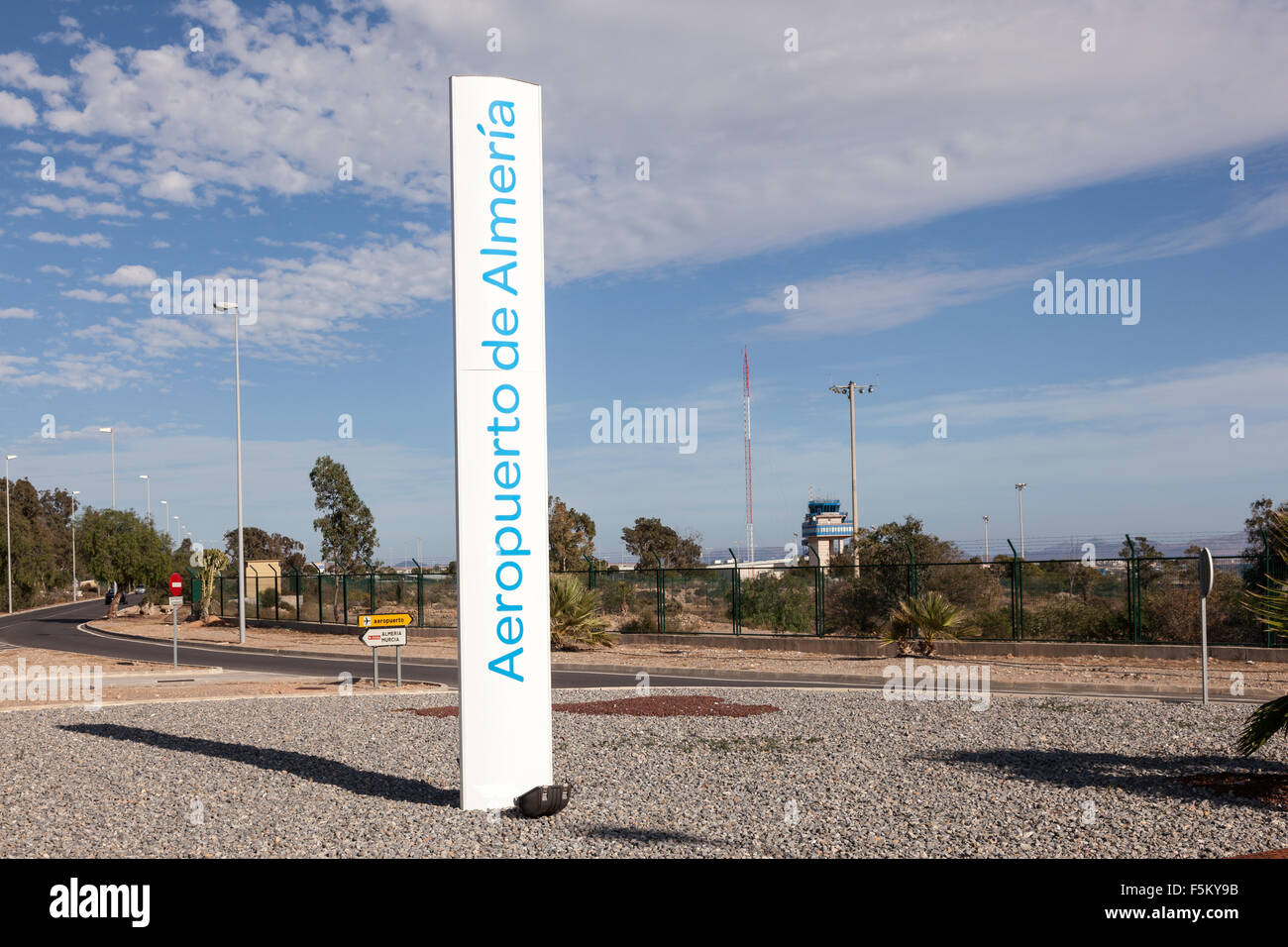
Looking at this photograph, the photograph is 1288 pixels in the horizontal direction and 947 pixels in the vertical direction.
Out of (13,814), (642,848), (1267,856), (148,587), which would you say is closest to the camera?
(1267,856)

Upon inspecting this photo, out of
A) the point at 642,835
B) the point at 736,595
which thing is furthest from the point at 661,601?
the point at 642,835

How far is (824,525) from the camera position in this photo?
8050 cm

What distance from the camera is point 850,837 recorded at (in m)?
6.84

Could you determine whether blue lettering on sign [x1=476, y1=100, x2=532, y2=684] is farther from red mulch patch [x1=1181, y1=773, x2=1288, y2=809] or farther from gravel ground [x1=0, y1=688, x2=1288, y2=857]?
red mulch patch [x1=1181, y1=773, x2=1288, y2=809]

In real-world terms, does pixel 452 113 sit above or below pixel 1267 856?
above

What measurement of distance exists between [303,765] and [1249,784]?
8.82 metres

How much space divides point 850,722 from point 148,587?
173ft

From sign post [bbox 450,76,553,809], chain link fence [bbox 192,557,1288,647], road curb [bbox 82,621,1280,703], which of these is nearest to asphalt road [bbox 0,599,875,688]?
road curb [bbox 82,621,1280,703]

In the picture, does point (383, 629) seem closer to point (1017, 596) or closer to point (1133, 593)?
point (1017, 596)

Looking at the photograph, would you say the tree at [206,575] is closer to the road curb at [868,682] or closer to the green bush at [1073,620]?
the road curb at [868,682]

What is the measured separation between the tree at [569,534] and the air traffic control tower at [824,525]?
2296cm

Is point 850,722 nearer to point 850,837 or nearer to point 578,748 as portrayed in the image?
point 578,748

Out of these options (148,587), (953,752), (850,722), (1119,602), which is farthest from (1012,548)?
(148,587)

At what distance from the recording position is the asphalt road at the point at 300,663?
19844 millimetres
